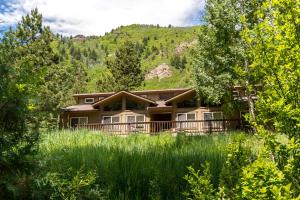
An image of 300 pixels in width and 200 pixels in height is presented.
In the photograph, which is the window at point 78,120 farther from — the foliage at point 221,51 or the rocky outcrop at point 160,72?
the rocky outcrop at point 160,72

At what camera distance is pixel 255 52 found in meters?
3.99

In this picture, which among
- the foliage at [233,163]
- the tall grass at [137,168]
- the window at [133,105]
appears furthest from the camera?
the window at [133,105]

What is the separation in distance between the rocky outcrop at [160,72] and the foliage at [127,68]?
8175 cm

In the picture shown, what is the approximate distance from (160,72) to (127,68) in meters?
89.2

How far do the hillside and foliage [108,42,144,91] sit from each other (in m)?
59.6

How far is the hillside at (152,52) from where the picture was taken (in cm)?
13338

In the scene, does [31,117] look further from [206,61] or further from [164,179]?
[206,61]

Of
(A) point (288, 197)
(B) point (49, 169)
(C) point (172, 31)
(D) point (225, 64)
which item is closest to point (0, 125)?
(B) point (49, 169)

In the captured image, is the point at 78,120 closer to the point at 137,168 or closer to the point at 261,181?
the point at 137,168

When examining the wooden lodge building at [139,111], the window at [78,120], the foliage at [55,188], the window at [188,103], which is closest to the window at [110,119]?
the wooden lodge building at [139,111]

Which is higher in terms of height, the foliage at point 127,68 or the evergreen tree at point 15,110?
the foliage at point 127,68

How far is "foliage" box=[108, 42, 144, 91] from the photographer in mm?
52531

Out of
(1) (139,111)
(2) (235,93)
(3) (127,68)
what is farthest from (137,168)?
(3) (127,68)

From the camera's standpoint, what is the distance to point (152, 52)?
161m
